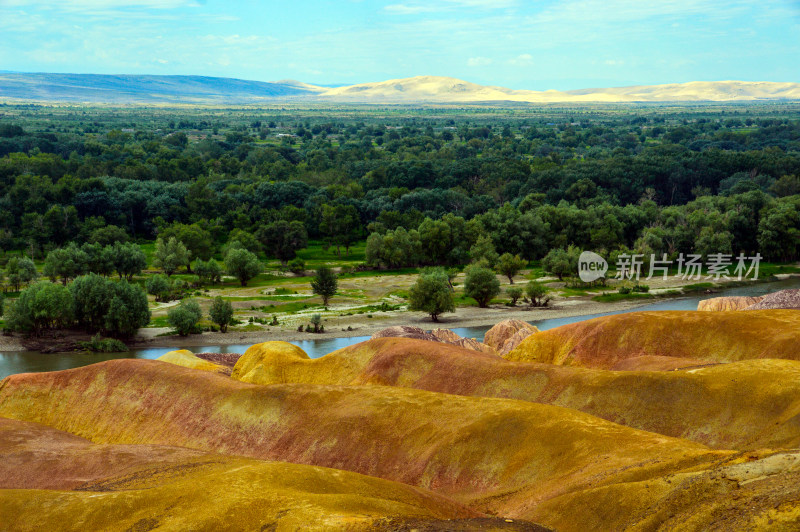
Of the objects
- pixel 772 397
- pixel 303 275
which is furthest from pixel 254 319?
pixel 772 397

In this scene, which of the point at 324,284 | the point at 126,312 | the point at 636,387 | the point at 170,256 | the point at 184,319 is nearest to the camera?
the point at 636,387

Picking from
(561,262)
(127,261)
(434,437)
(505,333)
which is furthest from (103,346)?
(561,262)

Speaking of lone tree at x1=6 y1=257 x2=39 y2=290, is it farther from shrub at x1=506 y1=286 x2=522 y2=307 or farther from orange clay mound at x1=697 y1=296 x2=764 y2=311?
orange clay mound at x1=697 y1=296 x2=764 y2=311

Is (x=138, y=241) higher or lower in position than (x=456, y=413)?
lower

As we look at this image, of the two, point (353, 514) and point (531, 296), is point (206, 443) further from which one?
point (531, 296)

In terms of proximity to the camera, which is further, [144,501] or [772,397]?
[772,397]

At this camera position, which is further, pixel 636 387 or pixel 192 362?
pixel 192 362

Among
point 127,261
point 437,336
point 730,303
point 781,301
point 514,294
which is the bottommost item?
point 514,294

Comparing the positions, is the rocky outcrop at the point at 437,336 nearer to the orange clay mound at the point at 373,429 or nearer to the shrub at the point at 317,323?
the orange clay mound at the point at 373,429

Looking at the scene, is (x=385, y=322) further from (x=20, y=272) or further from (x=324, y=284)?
(x=20, y=272)
